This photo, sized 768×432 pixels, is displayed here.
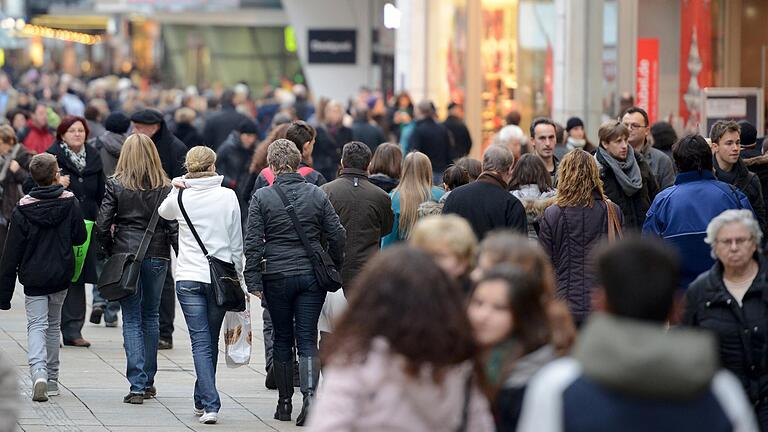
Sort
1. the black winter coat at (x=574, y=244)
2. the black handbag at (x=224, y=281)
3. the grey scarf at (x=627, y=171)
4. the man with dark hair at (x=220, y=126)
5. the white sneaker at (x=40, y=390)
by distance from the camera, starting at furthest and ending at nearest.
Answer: the man with dark hair at (x=220, y=126)
the grey scarf at (x=627, y=171)
the white sneaker at (x=40, y=390)
the black handbag at (x=224, y=281)
the black winter coat at (x=574, y=244)

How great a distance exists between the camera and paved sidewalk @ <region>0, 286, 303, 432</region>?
9633mm

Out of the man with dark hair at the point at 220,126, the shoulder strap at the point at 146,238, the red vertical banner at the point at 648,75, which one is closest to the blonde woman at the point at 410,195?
the shoulder strap at the point at 146,238

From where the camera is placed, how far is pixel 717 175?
10.7 metres

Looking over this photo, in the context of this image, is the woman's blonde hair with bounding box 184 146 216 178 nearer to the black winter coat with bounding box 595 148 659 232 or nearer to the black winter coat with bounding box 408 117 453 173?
the black winter coat with bounding box 595 148 659 232

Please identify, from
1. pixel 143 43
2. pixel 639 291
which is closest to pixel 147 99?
pixel 639 291

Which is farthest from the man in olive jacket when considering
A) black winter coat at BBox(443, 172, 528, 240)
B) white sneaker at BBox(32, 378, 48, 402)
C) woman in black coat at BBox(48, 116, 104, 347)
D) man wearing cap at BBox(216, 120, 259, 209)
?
man wearing cap at BBox(216, 120, 259, 209)

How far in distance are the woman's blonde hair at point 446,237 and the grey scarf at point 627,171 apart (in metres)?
5.62

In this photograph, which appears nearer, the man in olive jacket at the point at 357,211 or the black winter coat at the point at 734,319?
the black winter coat at the point at 734,319

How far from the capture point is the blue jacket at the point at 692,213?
915 cm

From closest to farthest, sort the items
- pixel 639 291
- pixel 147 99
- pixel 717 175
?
pixel 639 291, pixel 717 175, pixel 147 99

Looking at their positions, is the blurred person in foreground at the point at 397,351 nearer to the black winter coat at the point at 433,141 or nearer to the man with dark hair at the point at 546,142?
the man with dark hair at the point at 546,142

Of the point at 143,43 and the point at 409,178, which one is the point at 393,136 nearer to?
the point at 409,178

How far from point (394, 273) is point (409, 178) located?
6.27 meters

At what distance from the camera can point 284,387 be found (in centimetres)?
984
